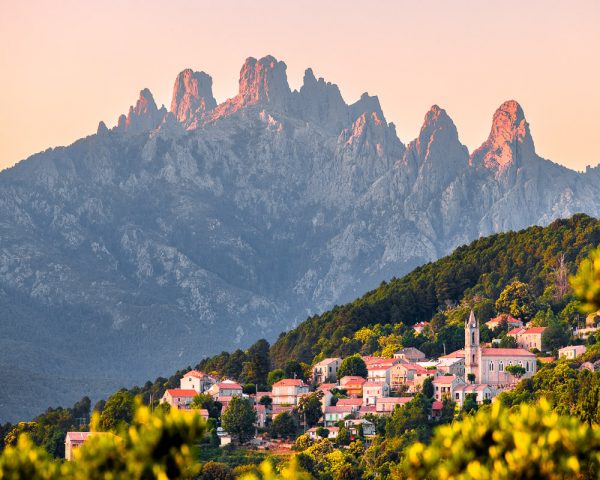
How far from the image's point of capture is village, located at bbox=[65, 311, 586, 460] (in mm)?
101750

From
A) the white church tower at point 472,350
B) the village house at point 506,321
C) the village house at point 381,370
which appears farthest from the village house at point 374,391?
the village house at point 506,321

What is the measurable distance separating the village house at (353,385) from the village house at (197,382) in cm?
1306

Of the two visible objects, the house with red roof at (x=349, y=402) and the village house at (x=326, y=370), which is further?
the village house at (x=326, y=370)

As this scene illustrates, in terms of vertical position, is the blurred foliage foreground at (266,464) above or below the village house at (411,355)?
below

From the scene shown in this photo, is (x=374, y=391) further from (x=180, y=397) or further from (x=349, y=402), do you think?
(x=180, y=397)

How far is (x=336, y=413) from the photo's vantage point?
343 feet

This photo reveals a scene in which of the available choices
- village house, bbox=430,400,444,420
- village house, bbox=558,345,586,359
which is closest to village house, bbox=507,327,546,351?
village house, bbox=558,345,586,359

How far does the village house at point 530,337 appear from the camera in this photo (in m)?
113

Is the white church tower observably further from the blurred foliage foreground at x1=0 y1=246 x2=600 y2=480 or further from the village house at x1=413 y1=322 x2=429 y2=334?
the blurred foliage foreground at x1=0 y1=246 x2=600 y2=480

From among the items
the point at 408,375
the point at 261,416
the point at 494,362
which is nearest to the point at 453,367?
the point at 494,362

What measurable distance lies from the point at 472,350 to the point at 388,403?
8.90m

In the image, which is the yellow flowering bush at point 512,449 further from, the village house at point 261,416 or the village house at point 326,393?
the village house at point 326,393

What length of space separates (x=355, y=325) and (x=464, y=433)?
11223cm

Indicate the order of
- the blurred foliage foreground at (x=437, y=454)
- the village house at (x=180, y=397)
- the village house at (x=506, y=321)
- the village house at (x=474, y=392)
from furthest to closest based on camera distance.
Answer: the village house at (x=506, y=321), the village house at (x=180, y=397), the village house at (x=474, y=392), the blurred foliage foreground at (x=437, y=454)
